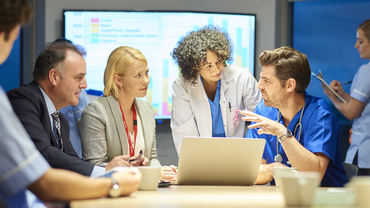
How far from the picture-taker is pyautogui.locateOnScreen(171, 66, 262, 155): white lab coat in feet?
9.63

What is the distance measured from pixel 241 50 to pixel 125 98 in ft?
6.72

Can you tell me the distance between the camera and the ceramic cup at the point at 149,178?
54.1 inches

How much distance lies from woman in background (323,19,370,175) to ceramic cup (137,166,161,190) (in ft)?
8.83

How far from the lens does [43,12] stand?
404cm

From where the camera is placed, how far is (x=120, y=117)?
7.70ft

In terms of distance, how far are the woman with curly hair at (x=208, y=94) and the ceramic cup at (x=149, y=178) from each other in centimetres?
152

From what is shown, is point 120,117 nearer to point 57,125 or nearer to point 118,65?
point 118,65

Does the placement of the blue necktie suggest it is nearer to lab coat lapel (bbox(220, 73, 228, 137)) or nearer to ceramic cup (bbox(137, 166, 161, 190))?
ceramic cup (bbox(137, 166, 161, 190))

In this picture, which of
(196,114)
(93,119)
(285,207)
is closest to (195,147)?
(285,207)

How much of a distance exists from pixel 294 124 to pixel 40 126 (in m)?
1.40

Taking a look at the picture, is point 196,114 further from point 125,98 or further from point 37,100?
point 37,100

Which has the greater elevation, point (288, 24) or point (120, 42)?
point (288, 24)

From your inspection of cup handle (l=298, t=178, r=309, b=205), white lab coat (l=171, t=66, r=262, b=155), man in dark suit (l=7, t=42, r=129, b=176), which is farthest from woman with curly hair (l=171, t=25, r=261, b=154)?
cup handle (l=298, t=178, r=309, b=205)

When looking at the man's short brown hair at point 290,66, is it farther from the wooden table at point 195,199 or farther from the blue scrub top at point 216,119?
the wooden table at point 195,199
